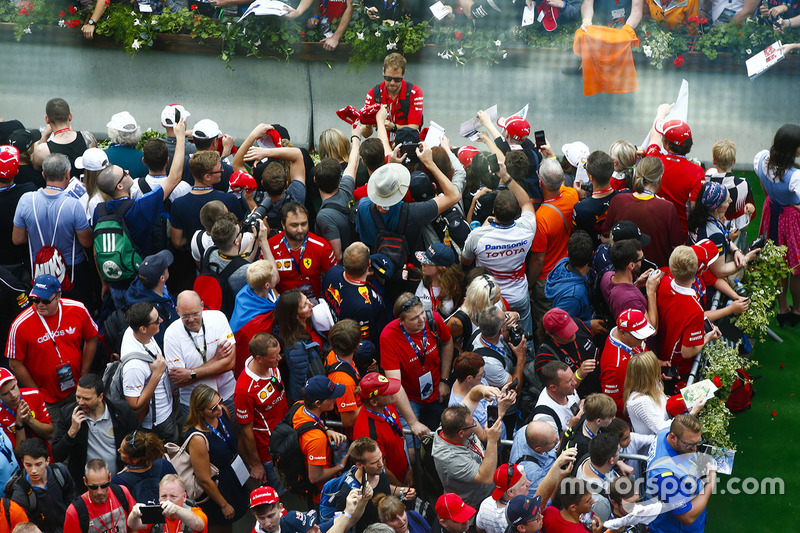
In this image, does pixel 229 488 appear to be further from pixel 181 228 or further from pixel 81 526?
pixel 181 228

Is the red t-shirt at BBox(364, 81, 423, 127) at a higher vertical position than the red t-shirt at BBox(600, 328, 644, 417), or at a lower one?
higher

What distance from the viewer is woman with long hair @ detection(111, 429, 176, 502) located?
5520mm

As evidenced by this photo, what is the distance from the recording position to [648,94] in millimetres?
11047

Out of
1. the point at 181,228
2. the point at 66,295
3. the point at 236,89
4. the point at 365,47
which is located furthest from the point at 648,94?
the point at 66,295

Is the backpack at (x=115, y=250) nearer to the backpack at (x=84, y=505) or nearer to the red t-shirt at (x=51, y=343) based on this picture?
the red t-shirt at (x=51, y=343)

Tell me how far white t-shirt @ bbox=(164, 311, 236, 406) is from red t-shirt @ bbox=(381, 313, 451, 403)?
1.10 meters

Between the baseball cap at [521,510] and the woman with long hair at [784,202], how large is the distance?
4.21 metres

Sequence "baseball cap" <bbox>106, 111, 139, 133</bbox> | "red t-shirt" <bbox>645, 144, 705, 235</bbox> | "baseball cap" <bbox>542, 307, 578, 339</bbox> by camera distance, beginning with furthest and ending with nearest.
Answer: "baseball cap" <bbox>106, 111, 139, 133</bbox>
"red t-shirt" <bbox>645, 144, 705, 235</bbox>
"baseball cap" <bbox>542, 307, 578, 339</bbox>

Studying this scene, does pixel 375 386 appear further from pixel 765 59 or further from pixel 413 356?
pixel 765 59

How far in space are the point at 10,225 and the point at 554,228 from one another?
14.6 ft

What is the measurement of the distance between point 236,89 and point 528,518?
795 centimetres

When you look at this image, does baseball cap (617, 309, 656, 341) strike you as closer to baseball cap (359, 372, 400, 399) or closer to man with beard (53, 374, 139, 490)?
baseball cap (359, 372, 400, 399)

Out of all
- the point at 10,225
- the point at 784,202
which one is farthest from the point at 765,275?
the point at 10,225

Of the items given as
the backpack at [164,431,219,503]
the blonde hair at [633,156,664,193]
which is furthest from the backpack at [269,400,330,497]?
the blonde hair at [633,156,664,193]
